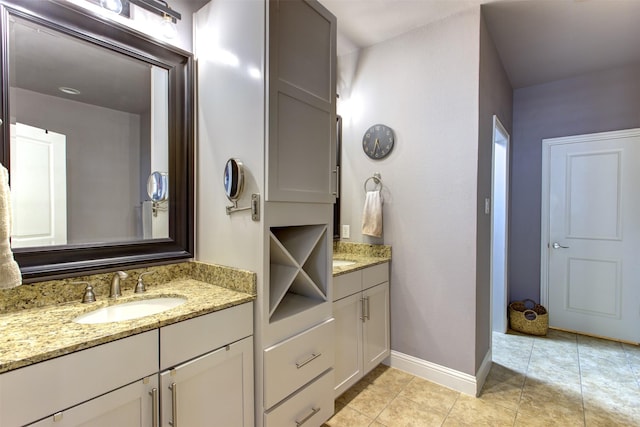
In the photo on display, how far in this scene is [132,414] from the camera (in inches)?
41.4

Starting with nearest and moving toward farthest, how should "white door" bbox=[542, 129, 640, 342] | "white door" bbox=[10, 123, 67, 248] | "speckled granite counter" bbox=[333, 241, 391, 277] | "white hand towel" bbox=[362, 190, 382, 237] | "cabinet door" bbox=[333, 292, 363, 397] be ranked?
"white door" bbox=[10, 123, 67, 248] → "cabinet door" bbox=[333, 292, 363, 397] → "speckled granite counter" bbox=[333, 241, 391, 277] → "white hand towel" bbox=[362, 190, 382, 237] → "white door" bbox=[542, 129, 640, 342]

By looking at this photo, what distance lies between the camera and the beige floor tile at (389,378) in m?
2.22

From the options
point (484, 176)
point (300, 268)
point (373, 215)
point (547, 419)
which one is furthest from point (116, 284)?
point (547, 419)

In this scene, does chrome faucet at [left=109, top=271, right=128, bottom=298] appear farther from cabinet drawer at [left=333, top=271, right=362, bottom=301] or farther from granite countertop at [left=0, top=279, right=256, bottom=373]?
cabinet drawer at [left=333, top=271, right=362, bottom=301]

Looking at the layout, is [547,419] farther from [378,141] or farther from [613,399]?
[378,141]

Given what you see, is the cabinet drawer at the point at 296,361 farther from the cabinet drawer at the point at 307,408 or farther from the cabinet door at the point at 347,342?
the cabinet door at the point at 347,342

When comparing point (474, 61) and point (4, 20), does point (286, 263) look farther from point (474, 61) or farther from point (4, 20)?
point (474, 61)

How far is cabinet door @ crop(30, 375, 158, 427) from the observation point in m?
0.92

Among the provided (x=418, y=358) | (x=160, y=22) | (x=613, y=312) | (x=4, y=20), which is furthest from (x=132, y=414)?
(x=613, y=312)

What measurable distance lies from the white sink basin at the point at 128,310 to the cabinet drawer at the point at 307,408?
0.69 metres

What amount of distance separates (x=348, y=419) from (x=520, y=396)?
1.21m

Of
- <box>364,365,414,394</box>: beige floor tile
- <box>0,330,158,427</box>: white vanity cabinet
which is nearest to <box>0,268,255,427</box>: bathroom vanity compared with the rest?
<box>0,330,158,427</box>: white vanity cabinet

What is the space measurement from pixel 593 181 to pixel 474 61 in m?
2.06

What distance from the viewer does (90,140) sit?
57.1 inches
